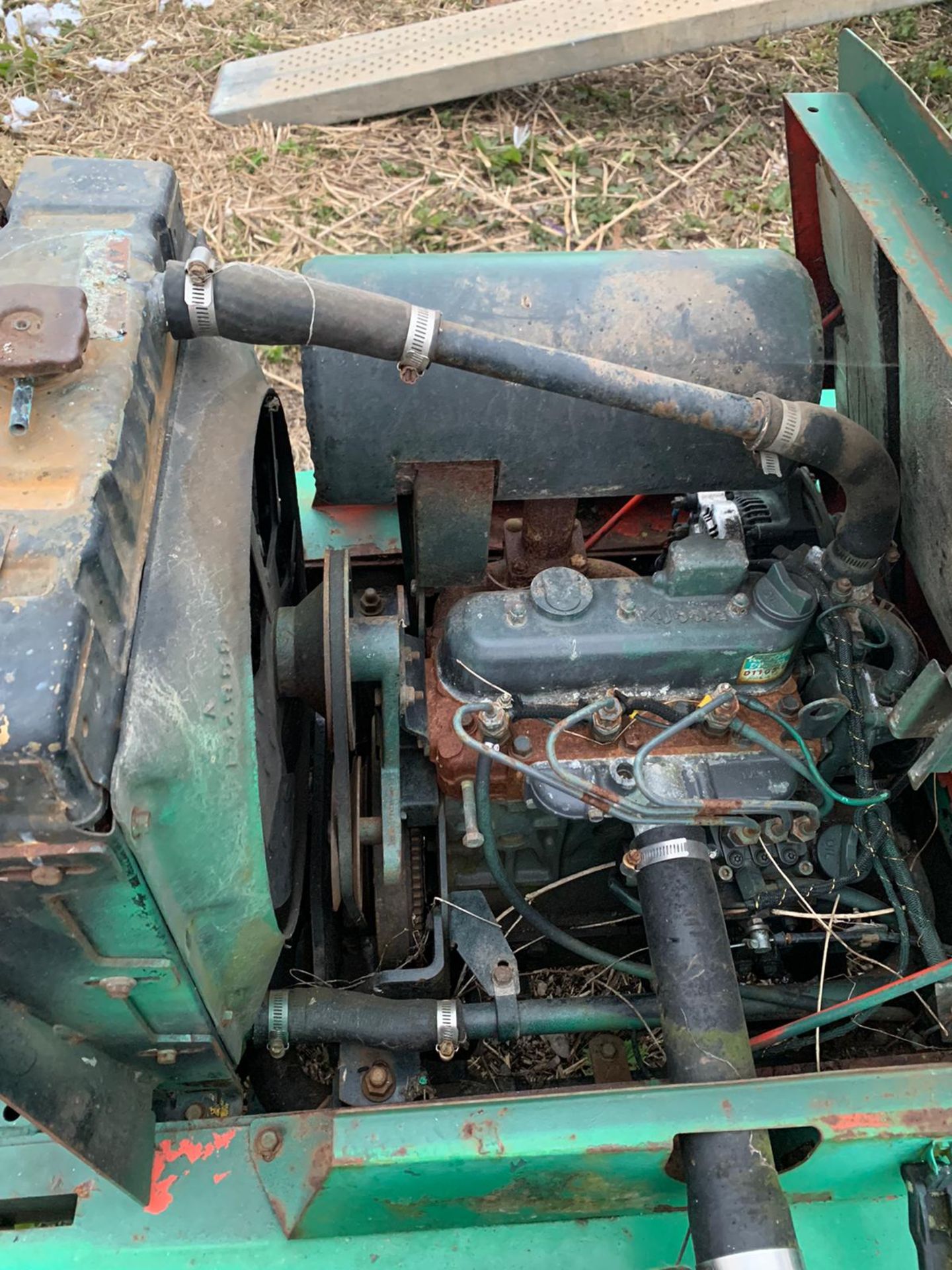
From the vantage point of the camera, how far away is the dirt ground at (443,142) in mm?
4477

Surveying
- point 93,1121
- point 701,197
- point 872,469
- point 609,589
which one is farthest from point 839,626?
point 701,197

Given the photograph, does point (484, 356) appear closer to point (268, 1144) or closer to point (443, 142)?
point (268, 1144)

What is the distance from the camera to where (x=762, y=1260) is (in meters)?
1.28

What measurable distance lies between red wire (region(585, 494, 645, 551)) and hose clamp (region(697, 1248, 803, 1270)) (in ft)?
4.39

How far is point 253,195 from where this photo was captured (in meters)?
4.66

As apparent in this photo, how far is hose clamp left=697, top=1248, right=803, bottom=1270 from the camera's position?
1278mm

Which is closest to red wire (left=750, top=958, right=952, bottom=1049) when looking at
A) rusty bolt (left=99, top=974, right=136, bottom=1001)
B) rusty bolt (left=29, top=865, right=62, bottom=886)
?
rusty bolt (left=99, top=974, right=136, bottom=1001)

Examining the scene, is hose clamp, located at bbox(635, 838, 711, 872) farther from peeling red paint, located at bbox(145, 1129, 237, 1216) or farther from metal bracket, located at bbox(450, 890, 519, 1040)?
peeling red paint, located at bbox(145, 1129, 237, 1216)

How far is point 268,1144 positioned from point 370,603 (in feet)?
3.08

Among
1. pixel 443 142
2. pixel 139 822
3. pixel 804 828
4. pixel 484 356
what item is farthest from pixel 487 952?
A: pixel 443 142

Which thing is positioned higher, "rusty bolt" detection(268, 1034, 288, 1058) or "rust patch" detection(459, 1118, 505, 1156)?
"rusty bolt" detection(268, 1034, 288, 1058)

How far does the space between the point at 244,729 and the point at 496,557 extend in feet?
3.13

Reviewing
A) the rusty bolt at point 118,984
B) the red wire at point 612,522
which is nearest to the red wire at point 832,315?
the red wire at point 612,522

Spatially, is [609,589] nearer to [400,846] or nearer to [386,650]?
[386,650]
